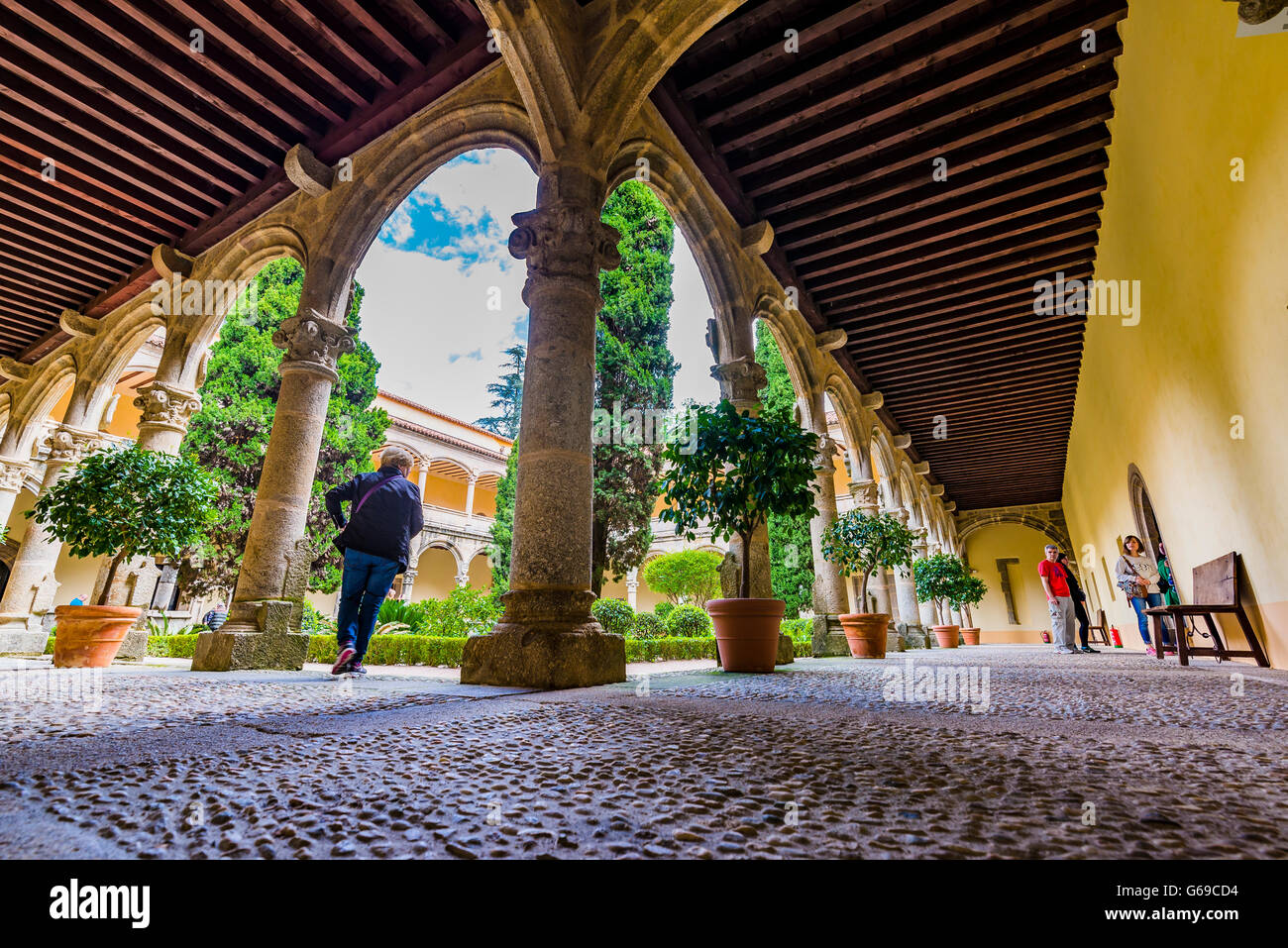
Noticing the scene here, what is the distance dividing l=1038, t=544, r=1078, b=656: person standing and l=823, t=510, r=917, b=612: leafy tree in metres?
2.75

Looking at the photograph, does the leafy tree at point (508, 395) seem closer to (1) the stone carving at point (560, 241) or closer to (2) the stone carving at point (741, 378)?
(2) the stone carving at point (741, 378)

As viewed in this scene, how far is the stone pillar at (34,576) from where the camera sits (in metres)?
8.05

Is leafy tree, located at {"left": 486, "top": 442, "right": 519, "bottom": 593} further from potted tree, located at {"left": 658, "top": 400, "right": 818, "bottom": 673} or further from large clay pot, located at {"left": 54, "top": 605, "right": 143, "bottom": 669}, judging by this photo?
potted tree, located at {"left": 658, "top": 400, "right": 818, "bottom": 673}

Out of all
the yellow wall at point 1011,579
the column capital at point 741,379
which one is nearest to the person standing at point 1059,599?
the column capital at point 741,379

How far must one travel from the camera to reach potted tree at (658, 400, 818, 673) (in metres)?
4.48

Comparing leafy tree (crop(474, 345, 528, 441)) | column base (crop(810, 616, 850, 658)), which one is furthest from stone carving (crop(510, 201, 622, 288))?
leafy tree (crop(474, 345, 528, 441))

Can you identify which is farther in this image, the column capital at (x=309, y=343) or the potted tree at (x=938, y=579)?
the potted tree at (x=938, y=579)

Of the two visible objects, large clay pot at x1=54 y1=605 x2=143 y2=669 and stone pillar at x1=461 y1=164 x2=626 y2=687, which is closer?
stone pillar at x1=461 y1=164 x2=626 y2=687

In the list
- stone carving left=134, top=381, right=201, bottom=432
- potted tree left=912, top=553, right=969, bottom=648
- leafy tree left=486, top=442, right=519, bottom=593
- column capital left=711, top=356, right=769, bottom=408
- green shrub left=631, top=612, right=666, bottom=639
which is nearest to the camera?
column capital left=711, top=356, right=769, bottom=408

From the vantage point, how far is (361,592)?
4.14 metres

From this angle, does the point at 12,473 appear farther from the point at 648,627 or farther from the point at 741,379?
the point at 741,379

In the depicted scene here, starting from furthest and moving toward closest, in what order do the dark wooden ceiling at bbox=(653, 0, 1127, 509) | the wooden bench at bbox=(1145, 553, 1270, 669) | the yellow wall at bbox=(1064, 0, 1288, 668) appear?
the dark wooden ceiling at bbox=(653, 0, 1127, 509) < the wooden bench at bbox=(1145, 553, 1270, 669) < the yellow wall at bbox=(1064, 0, 1288, 668)

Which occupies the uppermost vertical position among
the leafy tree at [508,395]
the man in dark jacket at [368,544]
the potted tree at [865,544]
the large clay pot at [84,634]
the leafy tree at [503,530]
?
the leafy tree at [508,395]

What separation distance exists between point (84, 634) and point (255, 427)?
284 inches
